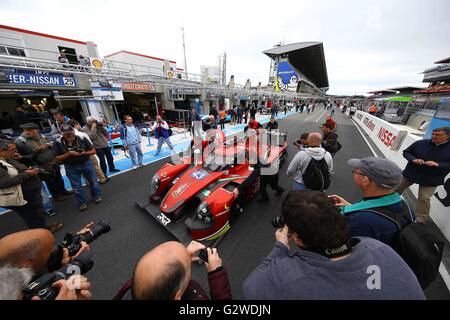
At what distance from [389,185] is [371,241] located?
597mm

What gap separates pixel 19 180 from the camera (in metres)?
2.08

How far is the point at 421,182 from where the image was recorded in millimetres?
2541

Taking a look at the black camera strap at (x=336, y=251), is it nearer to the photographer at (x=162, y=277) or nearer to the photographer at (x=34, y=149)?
the photographer at (x=162, y=277)

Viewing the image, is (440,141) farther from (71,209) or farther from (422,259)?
(71,209)

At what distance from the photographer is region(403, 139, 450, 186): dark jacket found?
92.8 inches

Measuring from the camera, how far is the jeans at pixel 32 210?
2.27m

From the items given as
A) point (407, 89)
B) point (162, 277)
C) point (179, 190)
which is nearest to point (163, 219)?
point (179, 190)

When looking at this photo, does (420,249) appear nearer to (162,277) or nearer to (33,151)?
(162,277)

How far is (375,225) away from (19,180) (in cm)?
371

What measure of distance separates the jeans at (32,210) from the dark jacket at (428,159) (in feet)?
18.4

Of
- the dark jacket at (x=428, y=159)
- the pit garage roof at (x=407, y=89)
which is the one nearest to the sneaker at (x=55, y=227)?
the dark jacket at (x=428, y=159)

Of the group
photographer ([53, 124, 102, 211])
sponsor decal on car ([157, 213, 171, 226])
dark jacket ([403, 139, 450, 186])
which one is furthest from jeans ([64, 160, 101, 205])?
Answer: dark jacket ([403, 139, 450, 186])
